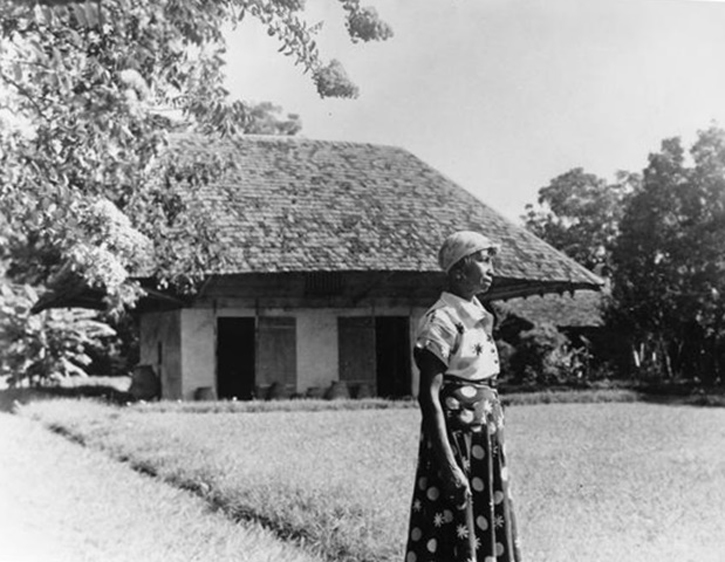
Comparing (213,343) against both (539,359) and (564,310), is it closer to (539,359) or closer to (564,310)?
(539,359)

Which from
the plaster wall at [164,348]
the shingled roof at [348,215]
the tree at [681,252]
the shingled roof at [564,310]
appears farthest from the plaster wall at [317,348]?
the shingled roof at [564,310]

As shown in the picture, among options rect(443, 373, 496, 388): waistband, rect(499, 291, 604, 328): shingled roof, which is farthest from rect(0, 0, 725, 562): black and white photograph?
rect(499, 291, 604, 328): shingled roof

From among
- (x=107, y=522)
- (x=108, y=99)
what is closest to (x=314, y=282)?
(x=107, y=522)

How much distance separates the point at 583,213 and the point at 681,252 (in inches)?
104

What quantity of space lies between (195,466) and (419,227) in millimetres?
8544

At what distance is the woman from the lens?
126 inches

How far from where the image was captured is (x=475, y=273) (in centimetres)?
343

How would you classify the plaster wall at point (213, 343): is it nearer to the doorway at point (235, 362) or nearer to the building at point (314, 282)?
the building at point (314, 282)

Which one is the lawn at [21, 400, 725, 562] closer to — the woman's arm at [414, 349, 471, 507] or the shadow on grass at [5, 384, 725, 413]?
the shadow on grass at [5, 384, 725, 413]

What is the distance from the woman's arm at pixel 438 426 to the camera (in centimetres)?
311

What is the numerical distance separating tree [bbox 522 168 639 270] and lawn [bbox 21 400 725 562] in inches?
109

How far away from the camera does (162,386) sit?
14.2m

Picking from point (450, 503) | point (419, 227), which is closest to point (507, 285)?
point (419, 227)

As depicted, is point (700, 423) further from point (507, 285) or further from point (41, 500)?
point (41, 500)
